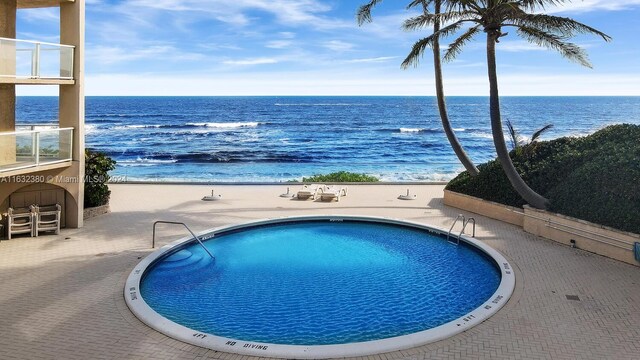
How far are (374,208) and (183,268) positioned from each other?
882 cm

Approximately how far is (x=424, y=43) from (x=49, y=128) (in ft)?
40.4

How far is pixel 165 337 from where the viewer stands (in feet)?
27.2

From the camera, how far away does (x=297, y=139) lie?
219ft

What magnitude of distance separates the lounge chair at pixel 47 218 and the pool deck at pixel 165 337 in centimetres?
37

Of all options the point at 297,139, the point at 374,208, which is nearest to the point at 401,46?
the point at 297,139

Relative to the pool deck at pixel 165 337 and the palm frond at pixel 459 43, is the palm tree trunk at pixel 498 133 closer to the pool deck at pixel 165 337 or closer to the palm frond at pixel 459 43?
the pool deck at pixel 165 337

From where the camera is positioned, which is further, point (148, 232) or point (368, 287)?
point (148, 232)

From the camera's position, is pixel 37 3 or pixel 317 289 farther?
pixel 37 3

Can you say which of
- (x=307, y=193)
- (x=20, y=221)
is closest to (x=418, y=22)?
(x=307, y=193)

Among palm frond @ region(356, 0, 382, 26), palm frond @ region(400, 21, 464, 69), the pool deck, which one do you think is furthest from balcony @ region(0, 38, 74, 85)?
palm frond @ region(356, 0, 382, 26)

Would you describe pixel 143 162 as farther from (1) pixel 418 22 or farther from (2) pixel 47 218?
(1) pixel 418 22

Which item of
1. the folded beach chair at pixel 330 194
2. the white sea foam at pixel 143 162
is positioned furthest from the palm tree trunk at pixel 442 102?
the white sea foam at pixel 143 162

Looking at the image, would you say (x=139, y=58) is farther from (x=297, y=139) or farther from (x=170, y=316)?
(x=170, y=316)

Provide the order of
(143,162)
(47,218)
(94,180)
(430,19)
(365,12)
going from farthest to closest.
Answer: (143,162) → (365,12) → (430,19) → (94,180) → (47,218)
